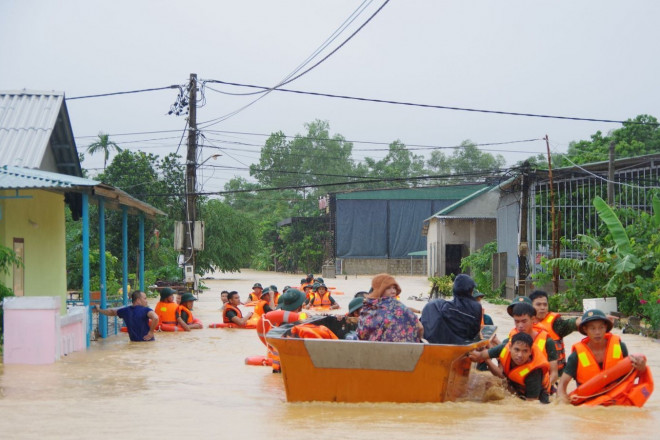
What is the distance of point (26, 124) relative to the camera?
1598 centimetres

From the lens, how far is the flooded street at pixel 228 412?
715 cm

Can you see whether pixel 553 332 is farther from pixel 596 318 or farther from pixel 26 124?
pixel 26 124

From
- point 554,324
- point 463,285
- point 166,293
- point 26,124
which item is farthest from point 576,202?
point 463,285

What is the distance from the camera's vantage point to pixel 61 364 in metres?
12.8

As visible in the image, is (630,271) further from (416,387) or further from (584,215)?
(416,387)

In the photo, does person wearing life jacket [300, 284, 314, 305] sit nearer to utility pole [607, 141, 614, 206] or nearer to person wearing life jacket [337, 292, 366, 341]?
utility pole [607, 141, 614, 206]

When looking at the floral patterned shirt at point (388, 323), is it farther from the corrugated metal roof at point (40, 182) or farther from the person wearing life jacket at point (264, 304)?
the person wearing life jacket at point (264, 304)

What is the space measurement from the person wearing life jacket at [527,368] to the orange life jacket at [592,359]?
533mm

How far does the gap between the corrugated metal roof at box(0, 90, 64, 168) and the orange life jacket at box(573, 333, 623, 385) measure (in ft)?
33.9

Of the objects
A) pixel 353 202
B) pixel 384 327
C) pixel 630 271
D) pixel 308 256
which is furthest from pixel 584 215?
pixel 308 256

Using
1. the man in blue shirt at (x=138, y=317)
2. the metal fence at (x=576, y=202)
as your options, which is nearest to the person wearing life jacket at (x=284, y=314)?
the man in blue shirt at (x=138, y=317)

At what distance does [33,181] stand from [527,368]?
809cm

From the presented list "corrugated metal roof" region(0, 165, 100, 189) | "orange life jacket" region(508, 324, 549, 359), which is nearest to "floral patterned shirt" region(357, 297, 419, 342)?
"orange life jacket" region(508, 324, 549, 359)

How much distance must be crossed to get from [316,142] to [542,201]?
73.3 metres
